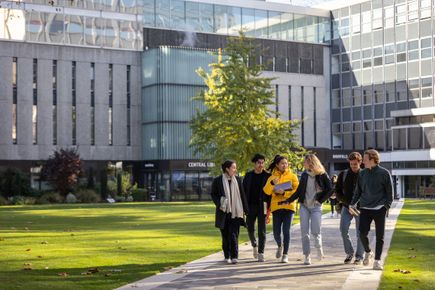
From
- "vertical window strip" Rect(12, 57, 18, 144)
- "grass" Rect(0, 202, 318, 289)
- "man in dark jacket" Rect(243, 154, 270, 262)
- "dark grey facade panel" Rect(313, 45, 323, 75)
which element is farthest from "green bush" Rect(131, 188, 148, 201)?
"man in dark jacket" Rect(243, 154, 270, 262)

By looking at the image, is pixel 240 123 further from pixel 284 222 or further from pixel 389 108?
pixel 389 108

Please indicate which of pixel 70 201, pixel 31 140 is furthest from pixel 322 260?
pixel 31 140

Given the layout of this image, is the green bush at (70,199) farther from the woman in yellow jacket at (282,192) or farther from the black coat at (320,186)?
the black coat at (320,186)

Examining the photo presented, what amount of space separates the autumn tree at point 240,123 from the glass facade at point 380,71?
3379 cm

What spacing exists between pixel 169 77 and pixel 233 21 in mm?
11539

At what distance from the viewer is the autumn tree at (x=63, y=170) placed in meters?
59.3

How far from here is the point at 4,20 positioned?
2494 inches

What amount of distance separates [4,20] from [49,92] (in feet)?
22.1

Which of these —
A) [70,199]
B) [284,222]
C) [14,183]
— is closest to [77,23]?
[14,183]

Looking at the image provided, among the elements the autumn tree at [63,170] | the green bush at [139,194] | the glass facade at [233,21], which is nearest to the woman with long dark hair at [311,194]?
the autumn tree at [63,170]

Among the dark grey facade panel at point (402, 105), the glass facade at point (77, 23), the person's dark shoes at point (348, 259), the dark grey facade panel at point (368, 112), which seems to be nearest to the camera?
the person's dark shoes at point (348, 259)

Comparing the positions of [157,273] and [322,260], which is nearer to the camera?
[157,273]

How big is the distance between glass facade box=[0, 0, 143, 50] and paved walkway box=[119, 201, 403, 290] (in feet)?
170

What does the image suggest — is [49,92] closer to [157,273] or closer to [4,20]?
[4,20]
